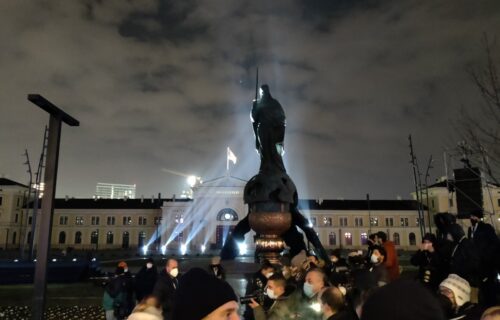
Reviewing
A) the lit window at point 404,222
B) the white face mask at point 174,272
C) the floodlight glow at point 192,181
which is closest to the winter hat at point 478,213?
the white face mask at point 174,272

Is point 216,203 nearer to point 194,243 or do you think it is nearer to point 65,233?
point 194,243

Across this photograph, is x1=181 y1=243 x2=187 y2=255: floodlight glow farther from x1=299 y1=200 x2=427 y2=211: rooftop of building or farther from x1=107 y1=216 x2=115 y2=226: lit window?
x1=299 y1=200 x2=427 y2=211: rooftop of building

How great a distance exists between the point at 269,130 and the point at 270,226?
4.03 metres

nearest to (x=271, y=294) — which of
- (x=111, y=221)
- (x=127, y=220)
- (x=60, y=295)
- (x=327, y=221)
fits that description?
(x=60, y=295)

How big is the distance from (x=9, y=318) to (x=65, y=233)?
81.2 metres

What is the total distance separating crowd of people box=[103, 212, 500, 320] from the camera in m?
1.68

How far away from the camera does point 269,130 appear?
16.9 m

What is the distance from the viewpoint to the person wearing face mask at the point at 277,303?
509 centimetres

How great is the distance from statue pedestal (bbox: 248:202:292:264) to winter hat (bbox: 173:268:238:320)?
13.7 meters

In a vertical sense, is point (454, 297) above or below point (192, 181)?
below

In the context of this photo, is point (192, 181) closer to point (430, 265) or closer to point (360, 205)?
point (360, 205)

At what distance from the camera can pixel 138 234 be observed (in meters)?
84.4

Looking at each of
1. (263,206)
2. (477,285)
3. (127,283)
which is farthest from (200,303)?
(263,206)

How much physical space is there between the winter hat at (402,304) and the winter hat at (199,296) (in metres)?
Answer: 0.74
